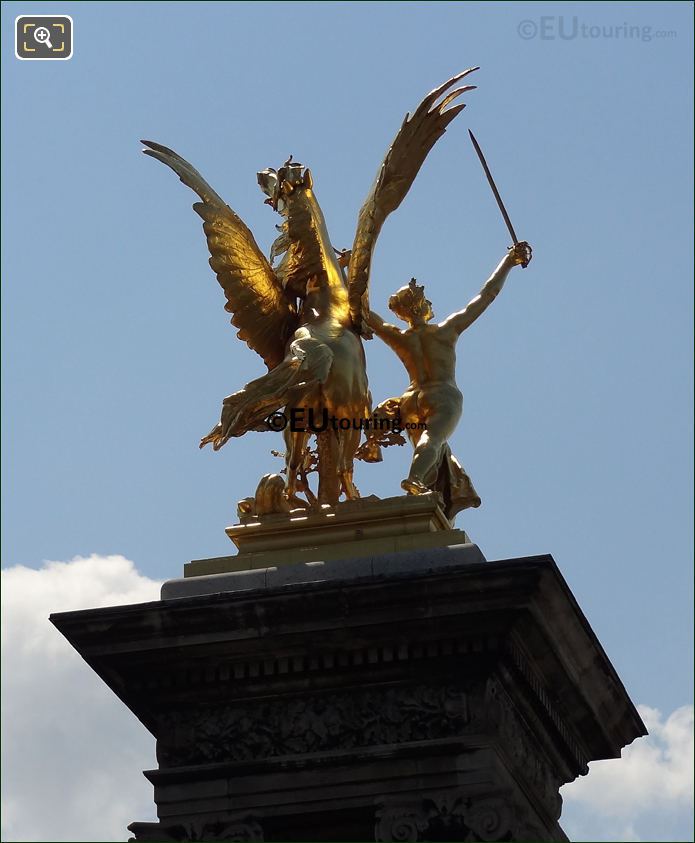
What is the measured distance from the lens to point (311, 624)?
19.8 m

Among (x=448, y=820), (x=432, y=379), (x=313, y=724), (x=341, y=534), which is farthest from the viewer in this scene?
(x=432, y=379)

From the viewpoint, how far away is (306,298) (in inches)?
889

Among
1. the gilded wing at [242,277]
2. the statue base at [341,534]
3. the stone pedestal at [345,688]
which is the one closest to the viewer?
the stone pedestal at [345,688]

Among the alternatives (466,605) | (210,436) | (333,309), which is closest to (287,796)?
(466,605)

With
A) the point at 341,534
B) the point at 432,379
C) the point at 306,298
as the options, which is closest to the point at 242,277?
the point at 306,298

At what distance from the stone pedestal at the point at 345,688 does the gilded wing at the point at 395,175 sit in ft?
10.9

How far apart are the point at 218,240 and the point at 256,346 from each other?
3.43 ft

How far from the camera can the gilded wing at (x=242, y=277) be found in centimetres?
2244

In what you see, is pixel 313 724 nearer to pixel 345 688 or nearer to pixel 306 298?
pixel 345 688

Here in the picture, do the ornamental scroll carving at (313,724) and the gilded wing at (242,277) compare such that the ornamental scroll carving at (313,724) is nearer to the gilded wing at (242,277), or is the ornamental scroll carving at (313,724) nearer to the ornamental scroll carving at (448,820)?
the ornamental scroll carving at (448,820)

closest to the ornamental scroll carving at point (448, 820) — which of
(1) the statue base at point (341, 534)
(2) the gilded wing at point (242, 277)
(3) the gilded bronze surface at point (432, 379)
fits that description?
(1) the statue base at point (341, 534)

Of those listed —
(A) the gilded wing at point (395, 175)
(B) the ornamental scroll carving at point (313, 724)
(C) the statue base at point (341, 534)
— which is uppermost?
(A) the gilded wing at point (395, 175)

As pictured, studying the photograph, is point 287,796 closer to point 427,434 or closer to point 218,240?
point 427,434

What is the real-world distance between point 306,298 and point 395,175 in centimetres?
147
